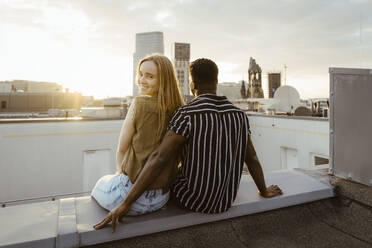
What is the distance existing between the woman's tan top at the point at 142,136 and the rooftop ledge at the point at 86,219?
0.31 m

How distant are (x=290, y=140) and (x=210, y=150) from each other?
10.0m

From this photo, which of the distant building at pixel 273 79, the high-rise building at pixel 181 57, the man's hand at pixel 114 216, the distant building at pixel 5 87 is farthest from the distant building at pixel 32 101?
the high-rise building at pixel 181 57

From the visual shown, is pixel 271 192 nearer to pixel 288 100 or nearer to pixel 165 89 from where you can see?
pixel 165 89

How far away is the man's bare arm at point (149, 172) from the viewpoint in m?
1.90

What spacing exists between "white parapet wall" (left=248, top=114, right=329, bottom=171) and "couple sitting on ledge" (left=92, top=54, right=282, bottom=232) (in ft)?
27.5

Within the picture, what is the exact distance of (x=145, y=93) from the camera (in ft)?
7.43

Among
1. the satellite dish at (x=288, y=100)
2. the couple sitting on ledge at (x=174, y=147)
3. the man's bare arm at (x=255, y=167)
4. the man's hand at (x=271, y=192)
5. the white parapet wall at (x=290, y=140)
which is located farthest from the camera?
the satellite dish at (x=288, y=100)

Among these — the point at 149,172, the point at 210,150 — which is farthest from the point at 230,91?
the point at 149,172

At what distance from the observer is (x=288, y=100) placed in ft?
54.4

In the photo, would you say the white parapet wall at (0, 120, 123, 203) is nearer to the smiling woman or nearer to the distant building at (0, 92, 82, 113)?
the smiling woman

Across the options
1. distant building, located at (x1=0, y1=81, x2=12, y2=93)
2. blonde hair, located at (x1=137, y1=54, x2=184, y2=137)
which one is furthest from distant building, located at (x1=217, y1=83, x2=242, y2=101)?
blonde hair, located at (x1=137, y1=54, x2=184, y2=137)

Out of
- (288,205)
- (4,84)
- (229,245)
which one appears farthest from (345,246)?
(4,84)

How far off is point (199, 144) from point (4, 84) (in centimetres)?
4516

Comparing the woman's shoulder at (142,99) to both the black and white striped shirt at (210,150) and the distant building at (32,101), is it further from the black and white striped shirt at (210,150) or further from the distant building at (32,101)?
the distant building at (32,101)
